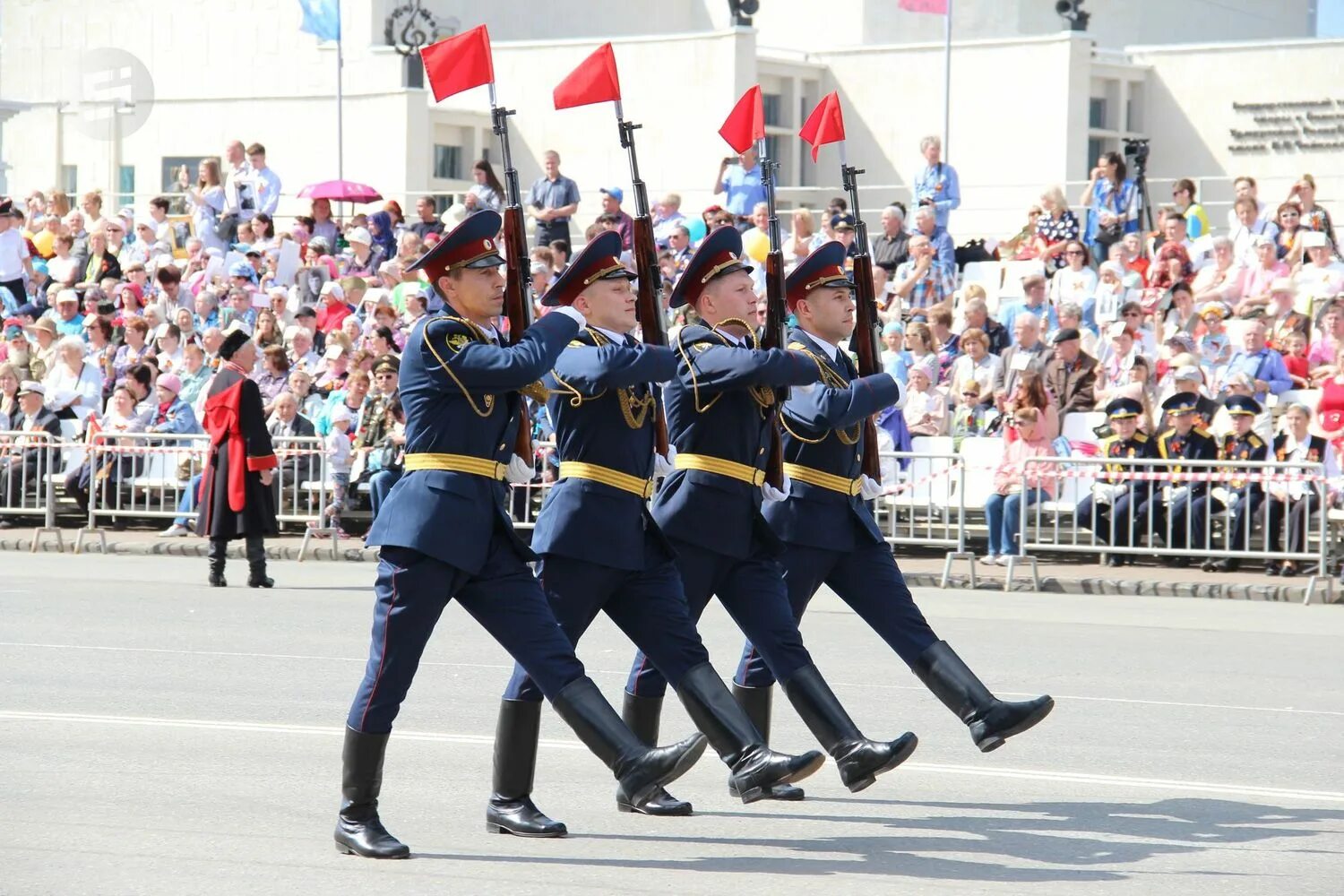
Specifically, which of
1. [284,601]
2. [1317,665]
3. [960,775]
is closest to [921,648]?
[960,775]

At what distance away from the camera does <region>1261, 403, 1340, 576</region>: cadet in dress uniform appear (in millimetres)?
15523

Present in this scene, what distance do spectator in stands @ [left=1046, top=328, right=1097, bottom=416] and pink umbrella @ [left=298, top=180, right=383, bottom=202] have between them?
11.3 m

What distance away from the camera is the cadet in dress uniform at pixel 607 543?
6855 mm

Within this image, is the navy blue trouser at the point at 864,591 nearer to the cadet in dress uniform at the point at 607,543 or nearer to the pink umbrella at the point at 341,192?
the cadet in dress uniform at the point at 607,543

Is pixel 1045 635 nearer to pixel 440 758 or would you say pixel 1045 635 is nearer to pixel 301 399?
pixel 440 758

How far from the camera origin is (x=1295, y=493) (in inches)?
611

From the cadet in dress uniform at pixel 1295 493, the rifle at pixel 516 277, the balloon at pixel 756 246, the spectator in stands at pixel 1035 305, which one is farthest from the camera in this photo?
the balloon at pixel 756 246

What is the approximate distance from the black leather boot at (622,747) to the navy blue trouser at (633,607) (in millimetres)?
431

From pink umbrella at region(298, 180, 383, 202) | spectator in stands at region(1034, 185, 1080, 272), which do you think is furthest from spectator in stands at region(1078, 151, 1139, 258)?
pink umbrella at region(298, 180, 383, 202)

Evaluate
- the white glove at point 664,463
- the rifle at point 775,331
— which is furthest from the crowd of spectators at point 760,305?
the white glove at point 664,463

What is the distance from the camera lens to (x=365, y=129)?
3369cm

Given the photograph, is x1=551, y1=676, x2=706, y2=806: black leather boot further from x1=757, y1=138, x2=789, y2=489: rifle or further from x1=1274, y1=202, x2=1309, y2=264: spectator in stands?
x1=1274, y1=202, x2=1309, y2=264: spectator in stands

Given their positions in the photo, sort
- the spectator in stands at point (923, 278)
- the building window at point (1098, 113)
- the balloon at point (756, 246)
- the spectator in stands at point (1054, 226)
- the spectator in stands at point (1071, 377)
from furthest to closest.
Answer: the building window at point (1098, 113) → the spectator in stands at point (1054, 226) → the spectator in stands at point (923, 278) → the balloon at point (756, 246) → the spectator in stands at point (1071, 377)

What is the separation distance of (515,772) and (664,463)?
1176mm
